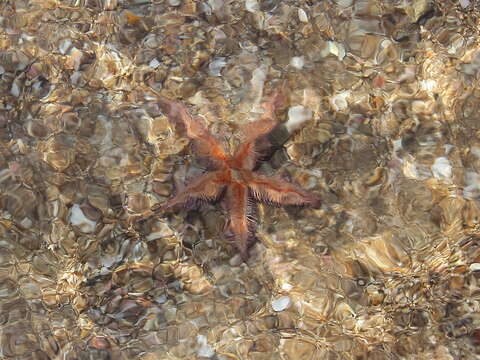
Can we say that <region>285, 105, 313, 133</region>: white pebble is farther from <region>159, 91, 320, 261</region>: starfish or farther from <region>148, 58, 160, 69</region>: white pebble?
<region>148, 58, 160, 69</region>: white pebble

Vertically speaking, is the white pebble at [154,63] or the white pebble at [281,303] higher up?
the white pebble at [154,63]

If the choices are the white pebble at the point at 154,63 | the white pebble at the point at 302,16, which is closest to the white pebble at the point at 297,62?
the white pebble at the point at 302,16

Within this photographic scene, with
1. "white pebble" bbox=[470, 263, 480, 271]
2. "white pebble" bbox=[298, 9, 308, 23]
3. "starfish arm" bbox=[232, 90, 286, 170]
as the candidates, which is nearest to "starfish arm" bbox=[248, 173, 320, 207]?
"starfish arm" bbox=[232, 90, 286, 170]

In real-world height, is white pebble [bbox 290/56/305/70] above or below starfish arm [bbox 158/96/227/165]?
above

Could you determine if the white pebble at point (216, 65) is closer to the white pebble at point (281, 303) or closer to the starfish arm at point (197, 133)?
the starfish arm at point (197, 133)

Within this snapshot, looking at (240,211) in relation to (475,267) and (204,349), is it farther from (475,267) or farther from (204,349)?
(475,267)

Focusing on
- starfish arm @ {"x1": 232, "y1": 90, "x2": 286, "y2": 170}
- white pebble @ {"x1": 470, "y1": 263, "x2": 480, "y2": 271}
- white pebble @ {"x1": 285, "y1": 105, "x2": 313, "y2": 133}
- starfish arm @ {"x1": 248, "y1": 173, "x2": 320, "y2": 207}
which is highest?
starfish arm @ {"x1": 232, "y1": 90, "x2": 286, "y2": 170}
